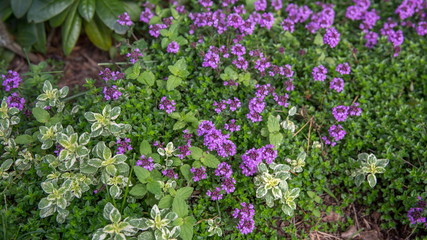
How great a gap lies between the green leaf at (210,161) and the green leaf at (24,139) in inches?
59.1

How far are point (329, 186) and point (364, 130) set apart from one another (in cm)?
65

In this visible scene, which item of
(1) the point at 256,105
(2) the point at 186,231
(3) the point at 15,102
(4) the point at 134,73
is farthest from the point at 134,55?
(2) the point at 186,231

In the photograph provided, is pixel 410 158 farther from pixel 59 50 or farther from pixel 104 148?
pixel 59 50

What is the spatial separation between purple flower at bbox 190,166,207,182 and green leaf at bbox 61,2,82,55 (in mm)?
2287

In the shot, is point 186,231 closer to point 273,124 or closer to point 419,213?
point 273,124

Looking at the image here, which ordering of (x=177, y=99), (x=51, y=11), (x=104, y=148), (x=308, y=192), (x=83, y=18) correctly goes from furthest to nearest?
(x=83, y=18), (x=51, y=11), (x=177, y=99), (x=308, y=192), (x=104, y=148)

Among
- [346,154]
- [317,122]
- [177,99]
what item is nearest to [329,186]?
[346,154]

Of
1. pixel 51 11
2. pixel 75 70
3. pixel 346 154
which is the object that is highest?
pixel 51 11

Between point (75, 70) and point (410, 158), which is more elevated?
point (410, 158)

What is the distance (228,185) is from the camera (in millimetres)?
3105

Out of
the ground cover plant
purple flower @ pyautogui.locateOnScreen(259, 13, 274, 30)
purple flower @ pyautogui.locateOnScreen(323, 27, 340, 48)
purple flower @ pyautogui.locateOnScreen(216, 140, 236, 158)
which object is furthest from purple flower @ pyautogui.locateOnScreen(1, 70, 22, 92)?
purple flower @ pyautogui.locateOnScreen(323, 27, 340, 48)

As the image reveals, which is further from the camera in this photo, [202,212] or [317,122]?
[317,122]

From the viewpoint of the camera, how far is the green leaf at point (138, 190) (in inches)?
117

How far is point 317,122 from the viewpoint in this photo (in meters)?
3.76
